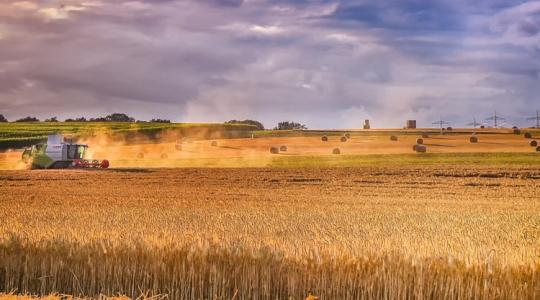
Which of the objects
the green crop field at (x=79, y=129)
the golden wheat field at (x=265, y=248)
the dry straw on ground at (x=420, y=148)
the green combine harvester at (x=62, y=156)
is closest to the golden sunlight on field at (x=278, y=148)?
the dry straw on ground at (x=420, y=148)

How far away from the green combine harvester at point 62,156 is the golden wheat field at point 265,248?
1590cm

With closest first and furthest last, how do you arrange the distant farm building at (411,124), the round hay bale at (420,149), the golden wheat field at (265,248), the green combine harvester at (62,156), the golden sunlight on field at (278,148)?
the golden wheat field at (265,248) → the green combine harvester at (62,156) → the round hay bale at (420,149) → the golden sunlight on field at (278,148) → the distant farm building at (411,124)

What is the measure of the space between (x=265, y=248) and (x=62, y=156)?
3714cm


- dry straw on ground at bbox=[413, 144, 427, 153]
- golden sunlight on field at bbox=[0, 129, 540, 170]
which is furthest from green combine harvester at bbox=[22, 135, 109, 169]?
dry straw on ground at bbox=[413, 144, 427, 153]

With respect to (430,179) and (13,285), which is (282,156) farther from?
(13,285)

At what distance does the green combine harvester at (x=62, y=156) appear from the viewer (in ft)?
149

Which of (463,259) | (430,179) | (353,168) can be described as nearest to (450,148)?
(353,168)

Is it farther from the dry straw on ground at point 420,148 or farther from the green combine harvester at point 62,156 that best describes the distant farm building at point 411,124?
the green combine harvester at point 62,156

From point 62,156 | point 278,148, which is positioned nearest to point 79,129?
point 278,148

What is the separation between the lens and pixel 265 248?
420 inches

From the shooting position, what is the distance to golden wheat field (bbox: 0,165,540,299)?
10078 millimetres

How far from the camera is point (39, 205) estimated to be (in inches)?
950

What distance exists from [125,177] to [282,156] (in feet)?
49.5

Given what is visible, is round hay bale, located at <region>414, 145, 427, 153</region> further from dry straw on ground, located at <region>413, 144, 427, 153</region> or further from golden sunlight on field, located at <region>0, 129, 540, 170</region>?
golden sunlight on field, located at <region>0, 129, 540, 170</region>
